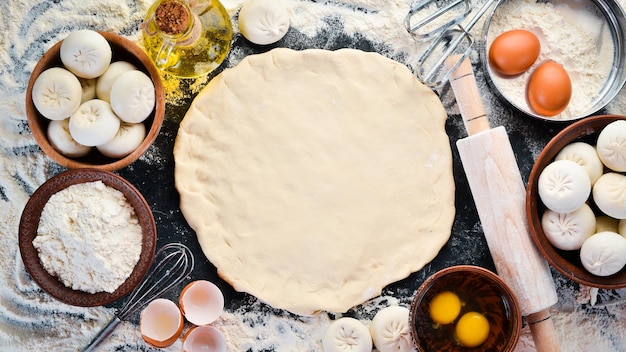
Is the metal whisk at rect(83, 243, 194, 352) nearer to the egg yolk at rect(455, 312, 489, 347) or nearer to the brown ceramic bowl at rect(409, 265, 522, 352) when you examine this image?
the brown ceramic bowl at rect(409, 265, 522, 352)

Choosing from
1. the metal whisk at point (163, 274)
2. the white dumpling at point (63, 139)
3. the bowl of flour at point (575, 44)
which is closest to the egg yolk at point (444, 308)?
the bowl of flour at point (575, 44)

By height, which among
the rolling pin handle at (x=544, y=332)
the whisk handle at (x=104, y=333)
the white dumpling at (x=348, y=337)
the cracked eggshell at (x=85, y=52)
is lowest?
the whisk handle at (x=104, y=333)

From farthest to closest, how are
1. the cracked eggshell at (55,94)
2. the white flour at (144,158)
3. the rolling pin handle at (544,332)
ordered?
1. the white flour at (144,158)
2. the rolling pin handle at (544,332)
3. the cracked eggshell at (55,94)

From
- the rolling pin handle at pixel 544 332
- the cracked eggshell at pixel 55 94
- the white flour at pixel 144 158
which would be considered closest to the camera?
the cracked eggshell at pixel 55 94

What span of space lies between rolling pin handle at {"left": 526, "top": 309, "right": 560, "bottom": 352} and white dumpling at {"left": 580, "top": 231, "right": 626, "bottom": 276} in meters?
0.19

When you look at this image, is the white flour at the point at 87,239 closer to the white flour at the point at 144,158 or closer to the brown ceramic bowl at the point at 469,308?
the white flour at the point at 144,158

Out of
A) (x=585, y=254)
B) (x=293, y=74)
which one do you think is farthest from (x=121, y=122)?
(x=585, y=254)

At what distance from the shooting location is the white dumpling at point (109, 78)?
1761mm

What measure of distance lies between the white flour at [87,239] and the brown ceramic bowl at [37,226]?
1 centimetres

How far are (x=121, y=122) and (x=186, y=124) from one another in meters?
0.19

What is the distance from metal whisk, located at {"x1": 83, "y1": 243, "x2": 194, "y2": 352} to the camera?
1883mm

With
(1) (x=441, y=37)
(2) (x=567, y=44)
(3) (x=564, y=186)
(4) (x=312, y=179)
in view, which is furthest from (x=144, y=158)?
(2) (x=567, y=44)

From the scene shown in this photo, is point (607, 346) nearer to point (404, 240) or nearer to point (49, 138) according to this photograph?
point (404, 240)

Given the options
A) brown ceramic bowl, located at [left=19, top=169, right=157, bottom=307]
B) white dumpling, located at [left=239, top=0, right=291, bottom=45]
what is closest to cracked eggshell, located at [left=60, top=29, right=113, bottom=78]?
brown ceramic bowl, located at [left=19, top=169, right=157, bottom=307]
